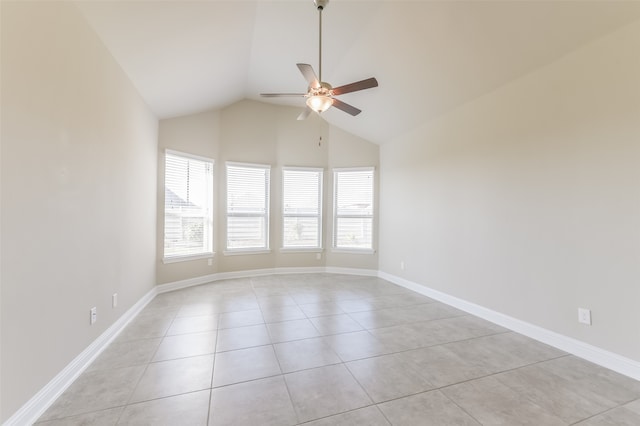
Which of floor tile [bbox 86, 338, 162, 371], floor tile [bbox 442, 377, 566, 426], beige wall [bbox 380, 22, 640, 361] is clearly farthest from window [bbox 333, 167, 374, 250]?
floor tile [bbox 86, 338, 162, 371]

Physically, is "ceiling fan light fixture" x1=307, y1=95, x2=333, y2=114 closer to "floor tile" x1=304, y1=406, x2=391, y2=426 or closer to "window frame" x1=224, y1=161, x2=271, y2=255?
"floor tile" x1=304, y1=406, x2=391, y2=426

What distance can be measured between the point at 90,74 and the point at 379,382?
3.50m

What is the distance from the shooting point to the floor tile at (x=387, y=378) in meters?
1.97

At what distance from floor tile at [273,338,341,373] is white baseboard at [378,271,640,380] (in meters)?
2.11

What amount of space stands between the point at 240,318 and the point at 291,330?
2.45ft

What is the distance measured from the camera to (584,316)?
2.46m

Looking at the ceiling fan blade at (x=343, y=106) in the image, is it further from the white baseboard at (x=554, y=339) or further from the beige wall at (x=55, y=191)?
the white baseboard at (x=554, y=339)

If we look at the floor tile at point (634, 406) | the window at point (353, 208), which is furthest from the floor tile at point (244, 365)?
the window at point (353, 208)

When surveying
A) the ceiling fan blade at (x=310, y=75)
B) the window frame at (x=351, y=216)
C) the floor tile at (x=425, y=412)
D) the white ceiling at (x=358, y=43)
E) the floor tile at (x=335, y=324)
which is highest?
the white ceiling at (x=358, y=43)

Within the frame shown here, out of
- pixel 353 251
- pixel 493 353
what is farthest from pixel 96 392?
pixel 353 251

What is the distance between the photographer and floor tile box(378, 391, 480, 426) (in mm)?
1697

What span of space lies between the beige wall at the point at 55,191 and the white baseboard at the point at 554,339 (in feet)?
13.7

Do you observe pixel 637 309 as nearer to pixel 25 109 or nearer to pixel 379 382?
pixel 379 382

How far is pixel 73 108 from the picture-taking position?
2096mm
